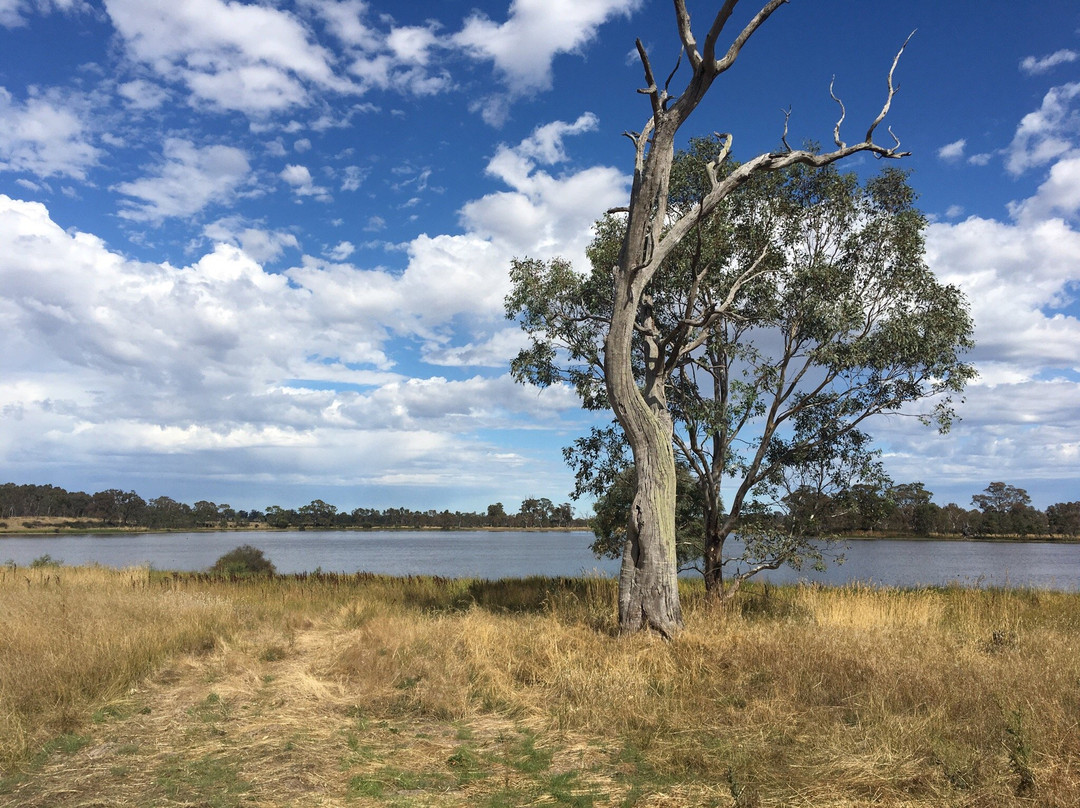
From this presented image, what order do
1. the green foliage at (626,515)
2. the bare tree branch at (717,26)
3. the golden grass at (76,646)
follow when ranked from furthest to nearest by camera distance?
the green foliage at (626,515), the bare tree branch at (717,26), the golden grass at (76,646)

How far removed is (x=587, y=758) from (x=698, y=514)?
10313 mm

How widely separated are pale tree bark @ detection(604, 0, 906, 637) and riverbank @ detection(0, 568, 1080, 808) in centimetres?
75

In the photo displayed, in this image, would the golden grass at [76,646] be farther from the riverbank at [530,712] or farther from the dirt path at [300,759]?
the dirt path at [300,759]

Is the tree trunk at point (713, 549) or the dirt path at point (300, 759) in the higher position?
the tree trunk at point (713, 549)

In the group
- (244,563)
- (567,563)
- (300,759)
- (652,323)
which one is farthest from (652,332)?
(567,563)

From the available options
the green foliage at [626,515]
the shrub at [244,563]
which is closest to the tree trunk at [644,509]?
the green foliage at [626,515]

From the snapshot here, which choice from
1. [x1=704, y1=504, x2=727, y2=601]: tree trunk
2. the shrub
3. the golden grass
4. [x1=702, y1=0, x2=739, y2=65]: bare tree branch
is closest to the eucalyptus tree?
[x1=702, y1=0, x2=739, y2=65]: bare tree branch

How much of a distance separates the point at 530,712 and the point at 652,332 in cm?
611

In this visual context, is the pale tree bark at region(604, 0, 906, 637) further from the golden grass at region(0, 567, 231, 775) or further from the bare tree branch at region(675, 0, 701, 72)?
the golden grass at region(0, 567, 231, 775)

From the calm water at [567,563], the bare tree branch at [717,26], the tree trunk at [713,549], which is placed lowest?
the calm water at [567,563]

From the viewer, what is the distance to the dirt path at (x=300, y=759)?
4637mm

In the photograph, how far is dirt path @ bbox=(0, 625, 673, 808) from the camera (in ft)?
15.2

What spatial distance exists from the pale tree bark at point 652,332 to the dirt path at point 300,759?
3.53 m

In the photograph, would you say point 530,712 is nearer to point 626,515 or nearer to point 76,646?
point 76,646
